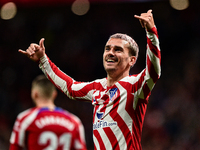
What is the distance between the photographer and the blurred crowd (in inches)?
337

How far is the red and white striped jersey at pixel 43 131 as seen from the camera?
280cm

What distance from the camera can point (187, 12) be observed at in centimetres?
1123

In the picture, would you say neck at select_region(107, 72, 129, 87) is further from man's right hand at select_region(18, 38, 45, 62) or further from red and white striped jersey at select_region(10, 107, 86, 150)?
man's right hand at select_region(18, 38, 45, 62)

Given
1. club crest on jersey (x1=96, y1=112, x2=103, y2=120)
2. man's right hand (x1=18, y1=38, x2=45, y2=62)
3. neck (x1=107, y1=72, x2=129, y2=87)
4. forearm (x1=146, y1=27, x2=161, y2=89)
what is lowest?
club crest on jersey (x1=96, y1=112, x2=103, y2=120)

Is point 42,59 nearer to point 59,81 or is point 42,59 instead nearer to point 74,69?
point 59,81

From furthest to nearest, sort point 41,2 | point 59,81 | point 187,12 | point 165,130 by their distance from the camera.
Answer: point 187,12, point 41,2, point 165,130, point 59,81

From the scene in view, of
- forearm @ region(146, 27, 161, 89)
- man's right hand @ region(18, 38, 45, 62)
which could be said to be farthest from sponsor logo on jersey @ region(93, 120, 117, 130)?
man's right hand @ region(18, 38, 45, 62)

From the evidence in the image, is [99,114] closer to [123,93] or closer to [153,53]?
[123,93]

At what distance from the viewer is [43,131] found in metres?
2.82

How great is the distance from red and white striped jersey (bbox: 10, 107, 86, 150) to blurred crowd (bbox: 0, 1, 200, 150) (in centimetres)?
575

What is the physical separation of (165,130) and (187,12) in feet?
15.8

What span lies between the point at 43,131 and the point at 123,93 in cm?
89

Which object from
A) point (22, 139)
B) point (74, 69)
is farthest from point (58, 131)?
point (74, 69)

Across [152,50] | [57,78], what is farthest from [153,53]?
[57,78]
